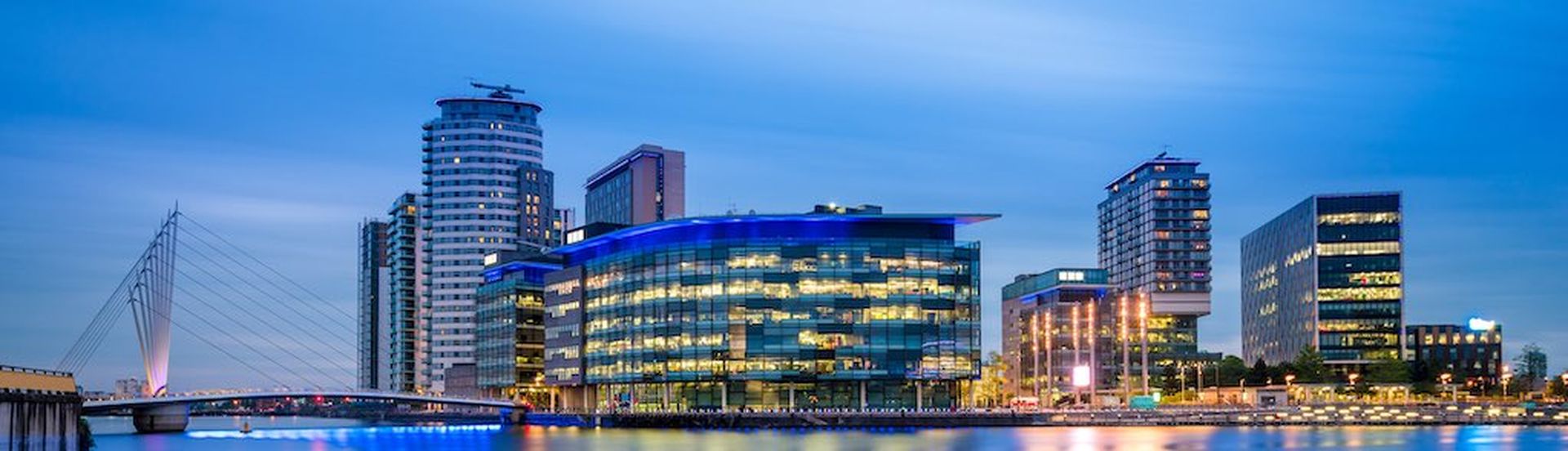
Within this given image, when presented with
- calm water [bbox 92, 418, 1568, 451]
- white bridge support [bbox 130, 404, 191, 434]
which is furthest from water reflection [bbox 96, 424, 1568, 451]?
white bridge support [bbox 130, 404, 191, 434]

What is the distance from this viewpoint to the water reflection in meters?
138

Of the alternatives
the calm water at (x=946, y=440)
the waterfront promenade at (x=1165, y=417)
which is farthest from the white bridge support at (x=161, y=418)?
the waterfront promenade at (x=1165, y=417)

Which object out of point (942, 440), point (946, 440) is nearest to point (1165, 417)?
point (946, 440)

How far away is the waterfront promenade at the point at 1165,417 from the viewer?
186 m

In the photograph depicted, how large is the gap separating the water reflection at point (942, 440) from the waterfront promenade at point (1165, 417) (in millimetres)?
3993

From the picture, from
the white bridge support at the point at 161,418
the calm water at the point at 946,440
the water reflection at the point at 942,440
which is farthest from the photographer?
the white bridge support at the point at 161,418

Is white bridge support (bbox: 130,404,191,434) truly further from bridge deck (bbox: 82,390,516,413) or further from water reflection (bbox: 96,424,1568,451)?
bridge deck (bbox: 82,390,516,413)

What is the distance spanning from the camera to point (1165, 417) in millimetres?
190250

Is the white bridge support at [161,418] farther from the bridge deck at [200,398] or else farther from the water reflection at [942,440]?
the bridge deck at [200,398]

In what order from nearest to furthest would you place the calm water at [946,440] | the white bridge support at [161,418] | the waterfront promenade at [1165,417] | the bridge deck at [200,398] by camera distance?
the calm water at [946,440], the bridge deck at [200,398], the waterfront promenade at [1165,417], the white bridge support at [161,418]

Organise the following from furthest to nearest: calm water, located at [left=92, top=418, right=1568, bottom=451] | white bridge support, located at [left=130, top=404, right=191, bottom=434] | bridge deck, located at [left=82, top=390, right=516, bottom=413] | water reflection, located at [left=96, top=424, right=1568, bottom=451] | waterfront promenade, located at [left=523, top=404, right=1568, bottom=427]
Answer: white bridge support, located at [left=130, top=404, right=191, bottom=434], waterfront promenade, located at [left=523, top=404, right=1568, bottom=427], bridge deck, located at [left=82, top=390, right=516, bottom=413], calm water, located at [left=92, top=418, right=1568, bottom=451], water reflection, located at [left=96, top=424, right=1568, bottom=451]

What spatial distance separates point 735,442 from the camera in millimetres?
150250

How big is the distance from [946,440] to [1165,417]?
160 ft

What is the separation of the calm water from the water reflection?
8cm
